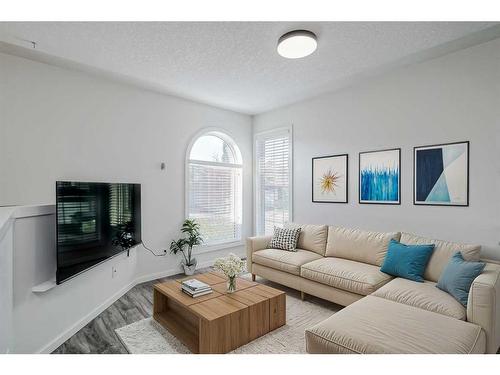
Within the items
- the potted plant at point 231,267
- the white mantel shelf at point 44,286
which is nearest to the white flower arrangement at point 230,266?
the potted plant at point 231,267

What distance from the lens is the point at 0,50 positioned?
2.81 metres

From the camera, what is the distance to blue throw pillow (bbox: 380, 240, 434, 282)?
2625 millimetres

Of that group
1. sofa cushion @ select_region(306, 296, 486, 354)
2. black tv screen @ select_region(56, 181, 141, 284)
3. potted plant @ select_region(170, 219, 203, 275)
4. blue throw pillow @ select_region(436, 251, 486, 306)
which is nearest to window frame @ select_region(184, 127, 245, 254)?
potted plant @ select_region(170, 219, 203, 275)

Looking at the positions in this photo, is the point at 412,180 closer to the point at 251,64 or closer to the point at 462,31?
the point at 462,31

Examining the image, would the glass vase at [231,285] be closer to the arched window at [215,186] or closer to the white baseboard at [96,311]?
the white baseboard at [96,311]

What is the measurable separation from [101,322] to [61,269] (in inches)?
32.7

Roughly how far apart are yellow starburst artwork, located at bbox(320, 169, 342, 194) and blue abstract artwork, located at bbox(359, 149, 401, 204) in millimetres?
370

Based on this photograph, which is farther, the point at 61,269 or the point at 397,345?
the point at 61,269

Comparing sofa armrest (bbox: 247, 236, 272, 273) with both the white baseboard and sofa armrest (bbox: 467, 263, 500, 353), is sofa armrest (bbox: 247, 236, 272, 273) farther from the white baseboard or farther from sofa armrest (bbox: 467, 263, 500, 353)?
sofa armrest (bbox: 467, 263, 500, 353)

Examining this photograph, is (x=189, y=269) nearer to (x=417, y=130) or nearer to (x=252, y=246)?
(x=252, y=246)

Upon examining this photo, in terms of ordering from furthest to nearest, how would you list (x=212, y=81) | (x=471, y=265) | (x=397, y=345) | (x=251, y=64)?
(x=212, y=81) < (x=251, y=64) < (x=471, y=265) < (x=397, y=345)

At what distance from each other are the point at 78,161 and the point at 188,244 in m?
1.96
